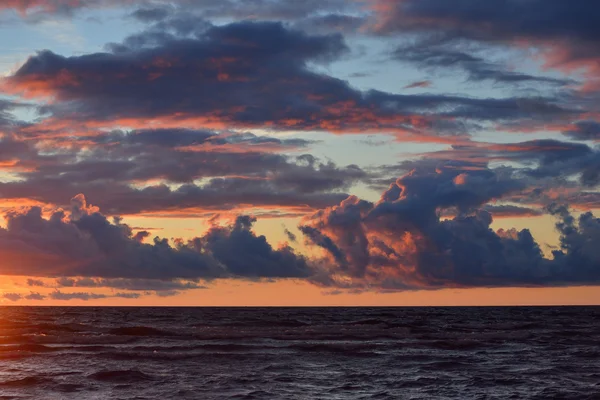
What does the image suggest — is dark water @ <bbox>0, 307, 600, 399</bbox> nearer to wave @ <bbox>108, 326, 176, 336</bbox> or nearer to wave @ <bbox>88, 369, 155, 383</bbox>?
wave @ <bbox>88, 369, 155, 383</bbox>

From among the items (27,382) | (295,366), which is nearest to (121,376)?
(27,382)

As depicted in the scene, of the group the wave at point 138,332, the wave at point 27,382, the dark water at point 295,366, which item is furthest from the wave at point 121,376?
the wave at point 138,332

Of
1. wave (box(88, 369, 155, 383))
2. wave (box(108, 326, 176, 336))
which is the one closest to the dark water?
wave (box(88, 369, 155, 383))

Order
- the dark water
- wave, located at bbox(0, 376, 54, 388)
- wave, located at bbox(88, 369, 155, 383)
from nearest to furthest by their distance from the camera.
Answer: the dark water < wave, located at bbox(0, 376, 54, 388) < wave, located at bbox(88, 369, 155, 383)

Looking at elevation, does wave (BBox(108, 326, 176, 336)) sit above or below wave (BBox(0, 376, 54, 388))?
below

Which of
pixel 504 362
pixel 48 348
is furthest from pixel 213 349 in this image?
pixel 504 362

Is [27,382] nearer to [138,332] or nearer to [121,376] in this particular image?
[121,376]

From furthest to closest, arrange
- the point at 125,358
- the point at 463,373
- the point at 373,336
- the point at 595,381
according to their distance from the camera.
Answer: the point at 373,336
the point at 125,358
the point at 463,373
the point at 595,381

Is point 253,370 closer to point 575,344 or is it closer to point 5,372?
point 5,372

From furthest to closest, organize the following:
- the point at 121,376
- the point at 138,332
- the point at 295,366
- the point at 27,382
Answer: the point at 138,332
the point at 295,366
the point at 121,376
the point at 27,382

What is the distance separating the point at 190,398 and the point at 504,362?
80.4 feet

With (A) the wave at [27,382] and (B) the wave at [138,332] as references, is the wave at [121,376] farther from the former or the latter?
(B) the wave at [138,332]

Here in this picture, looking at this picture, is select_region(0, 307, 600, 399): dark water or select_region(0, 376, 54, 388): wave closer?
select_region(0, 307, 600, 399): dark water

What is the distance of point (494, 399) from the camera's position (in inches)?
1190
